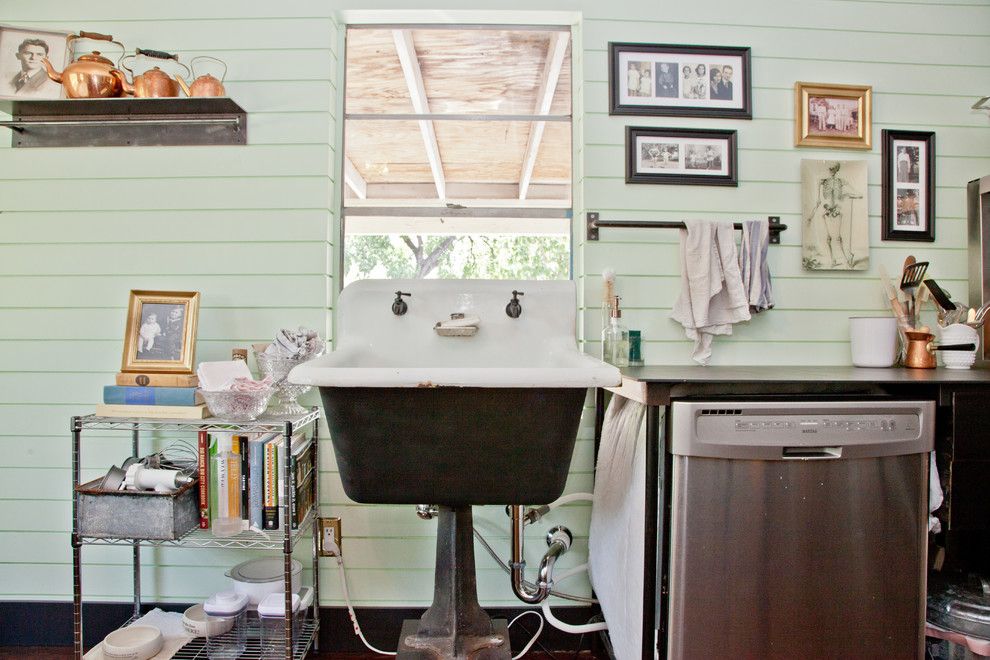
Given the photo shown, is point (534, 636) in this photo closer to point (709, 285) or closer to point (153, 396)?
point (709, 285)

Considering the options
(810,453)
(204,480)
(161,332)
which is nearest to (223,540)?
(204,480)

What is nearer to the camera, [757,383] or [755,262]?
[757,383]

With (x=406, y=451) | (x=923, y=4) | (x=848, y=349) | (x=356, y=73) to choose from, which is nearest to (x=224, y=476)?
(x=406, y=451)

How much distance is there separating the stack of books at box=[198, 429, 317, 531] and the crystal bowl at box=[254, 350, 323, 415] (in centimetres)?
14

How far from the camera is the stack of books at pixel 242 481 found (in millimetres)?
1525

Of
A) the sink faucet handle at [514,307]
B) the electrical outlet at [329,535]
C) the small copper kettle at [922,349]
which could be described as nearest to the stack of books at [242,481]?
the electrical outlet at [329,535]

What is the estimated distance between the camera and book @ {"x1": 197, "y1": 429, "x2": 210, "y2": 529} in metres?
1.53

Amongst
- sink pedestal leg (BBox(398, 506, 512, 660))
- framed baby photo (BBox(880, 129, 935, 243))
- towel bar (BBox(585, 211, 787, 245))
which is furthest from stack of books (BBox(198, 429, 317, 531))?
framed baby photo (BBox(880, 129, 935, 243))

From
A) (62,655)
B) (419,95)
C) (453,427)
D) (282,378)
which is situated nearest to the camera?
(453,427)

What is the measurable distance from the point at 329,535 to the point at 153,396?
2.29ft

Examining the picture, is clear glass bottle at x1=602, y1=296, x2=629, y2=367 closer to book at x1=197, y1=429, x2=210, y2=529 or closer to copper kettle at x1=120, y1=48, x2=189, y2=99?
book at x1=197, y1=429, x2=210, y2=529

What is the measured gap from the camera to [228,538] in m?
1.54

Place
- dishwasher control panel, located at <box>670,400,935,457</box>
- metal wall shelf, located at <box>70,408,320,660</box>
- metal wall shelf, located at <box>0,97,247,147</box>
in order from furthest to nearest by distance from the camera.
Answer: metal wall shelf, located at <box>0,97,247,147</box>, metal wall shelf, located at <box>70,408,320,660</box>, dishwasher control panel, located at <box>670,400,935,457</box>

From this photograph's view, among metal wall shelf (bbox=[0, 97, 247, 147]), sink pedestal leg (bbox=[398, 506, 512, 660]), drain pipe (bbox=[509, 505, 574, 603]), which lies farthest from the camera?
metal wall shelf (bbox=[0, 97, 247, 147])
